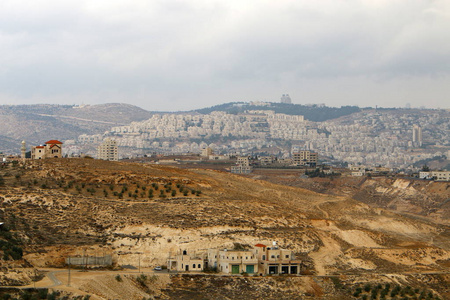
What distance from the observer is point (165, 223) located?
74.4 m

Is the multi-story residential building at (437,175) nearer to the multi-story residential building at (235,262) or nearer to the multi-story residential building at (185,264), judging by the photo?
the multi-story residential building at (235,262)

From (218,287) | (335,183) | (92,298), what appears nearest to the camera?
(92,298)

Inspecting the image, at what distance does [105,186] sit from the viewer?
3287 inches

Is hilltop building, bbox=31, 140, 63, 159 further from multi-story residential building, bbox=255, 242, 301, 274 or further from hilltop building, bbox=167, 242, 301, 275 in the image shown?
multi-story residential building, bbox=255, 242, 301, 274

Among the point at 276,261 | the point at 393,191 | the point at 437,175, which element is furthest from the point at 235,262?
the point at 437,175

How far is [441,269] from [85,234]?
3236 cm

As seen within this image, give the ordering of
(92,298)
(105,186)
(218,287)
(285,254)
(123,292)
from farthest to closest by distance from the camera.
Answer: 1. (105,186)
2. (285,254)
3. (218,287)
4. (123,292)
5. (92,298)

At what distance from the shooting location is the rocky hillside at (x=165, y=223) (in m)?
70.8

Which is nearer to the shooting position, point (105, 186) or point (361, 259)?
point (361, 259)

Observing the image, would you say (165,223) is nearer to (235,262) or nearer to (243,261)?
(235,262)

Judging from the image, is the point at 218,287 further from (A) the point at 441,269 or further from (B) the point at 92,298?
(A) the point at 441,269

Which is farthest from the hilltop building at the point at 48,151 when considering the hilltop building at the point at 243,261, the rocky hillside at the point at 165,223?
the hilltop building at the point at 243,261

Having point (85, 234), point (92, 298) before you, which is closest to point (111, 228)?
point (85, 234)

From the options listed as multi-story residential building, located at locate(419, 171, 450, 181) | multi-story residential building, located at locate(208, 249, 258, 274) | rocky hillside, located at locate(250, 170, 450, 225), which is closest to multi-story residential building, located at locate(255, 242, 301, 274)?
multi-story residential building, located at locate(208, 249, 258, 274)
